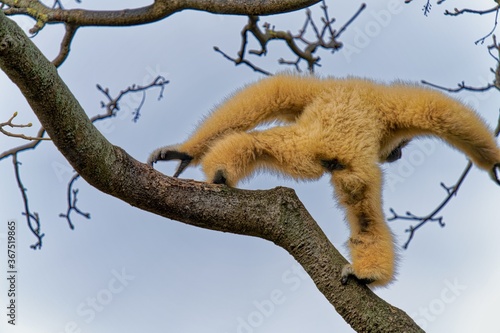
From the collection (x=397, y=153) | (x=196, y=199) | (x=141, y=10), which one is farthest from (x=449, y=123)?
(x=141, y=10)

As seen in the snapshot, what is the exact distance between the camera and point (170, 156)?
405 centimetres

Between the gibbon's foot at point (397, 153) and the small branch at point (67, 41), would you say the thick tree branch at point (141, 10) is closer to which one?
the small branch at point (67, 41)

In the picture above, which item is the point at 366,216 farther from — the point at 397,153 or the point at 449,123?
the point at 449,123

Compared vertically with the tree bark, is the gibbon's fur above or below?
above

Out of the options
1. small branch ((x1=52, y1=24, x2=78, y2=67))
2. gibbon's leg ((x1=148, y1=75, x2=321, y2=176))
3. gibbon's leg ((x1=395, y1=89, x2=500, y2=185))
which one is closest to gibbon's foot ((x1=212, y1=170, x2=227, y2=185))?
gibbon's leg ((x1=148, y1=75, x2=321, y2=176))

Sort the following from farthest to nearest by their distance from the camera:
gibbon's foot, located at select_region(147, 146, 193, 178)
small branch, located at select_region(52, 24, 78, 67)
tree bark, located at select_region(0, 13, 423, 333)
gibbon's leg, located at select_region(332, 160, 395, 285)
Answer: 1. small branch, located at select_region(52, 24, 78, 67)
2. gibbon's foot, located at select_region(147, 146, 193, 178)
3. gibbon's leg, located at select_region(332, 160, 395, 285)
4. tree bark, located at select_region(0, 13, 423, 333)

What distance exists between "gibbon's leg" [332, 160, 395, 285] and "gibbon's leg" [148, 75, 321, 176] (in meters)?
0.62

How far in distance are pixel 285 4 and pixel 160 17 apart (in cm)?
112

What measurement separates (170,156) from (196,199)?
0.70 meters

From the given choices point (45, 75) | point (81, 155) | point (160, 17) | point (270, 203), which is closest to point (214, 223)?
point (270, 203)

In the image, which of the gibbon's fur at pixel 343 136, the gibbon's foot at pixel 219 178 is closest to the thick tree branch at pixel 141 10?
the gibbon's fur at pixel 343 136

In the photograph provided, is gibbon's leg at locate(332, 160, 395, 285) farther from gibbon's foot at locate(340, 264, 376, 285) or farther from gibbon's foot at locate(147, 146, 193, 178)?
gibbon's foot at locate(147, 146, 193, 178)

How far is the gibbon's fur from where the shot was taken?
393 cm

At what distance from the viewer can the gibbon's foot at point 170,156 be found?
13.2 ft
